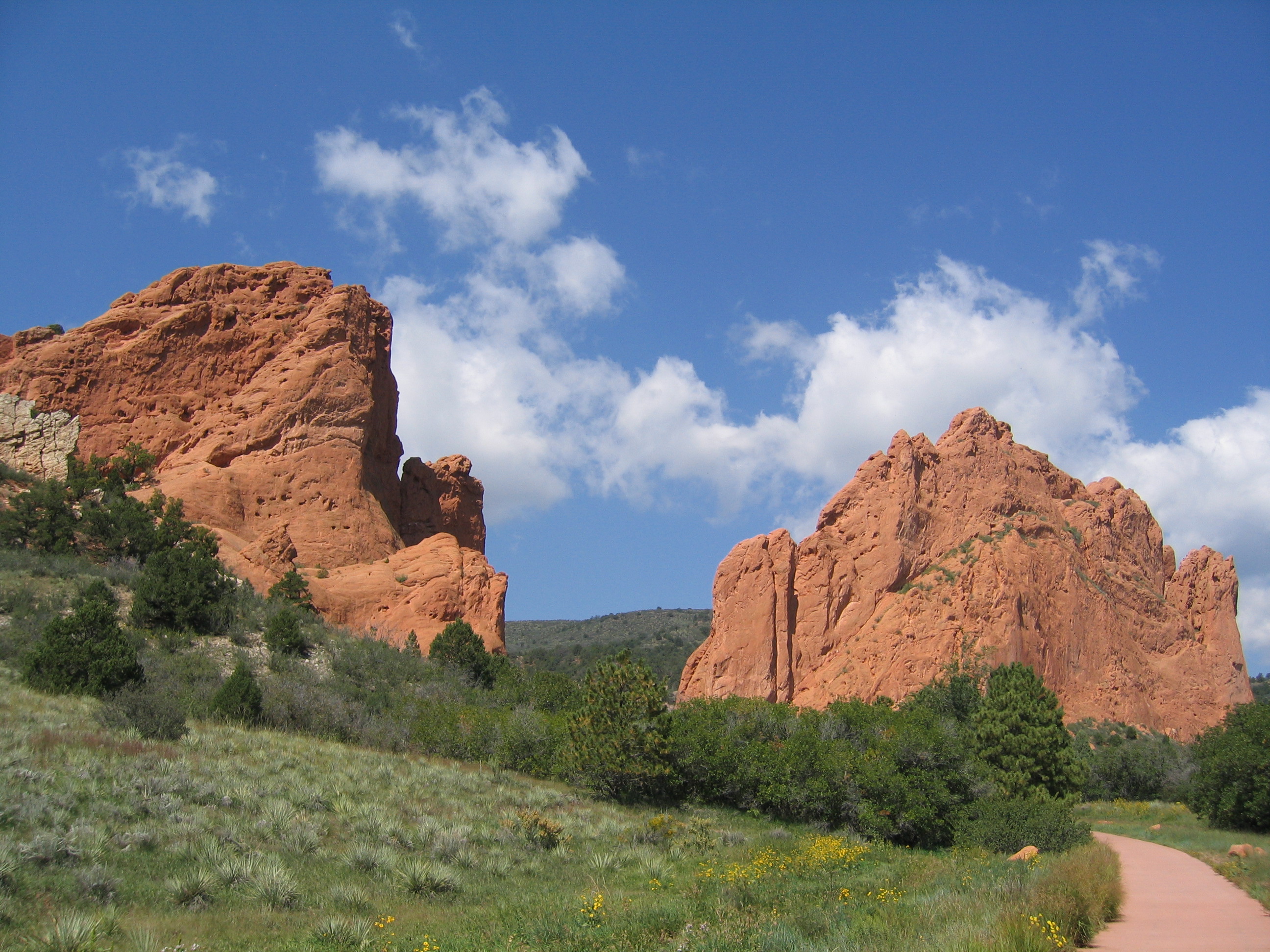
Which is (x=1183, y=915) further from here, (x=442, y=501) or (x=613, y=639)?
(x=613, y=639)

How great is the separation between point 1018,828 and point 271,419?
3859cm

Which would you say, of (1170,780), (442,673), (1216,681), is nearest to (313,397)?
(442,673)

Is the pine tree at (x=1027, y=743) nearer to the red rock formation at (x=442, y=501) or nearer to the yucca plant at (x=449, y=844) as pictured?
the yucca plant at (x=449, y=844)

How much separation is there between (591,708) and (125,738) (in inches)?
482

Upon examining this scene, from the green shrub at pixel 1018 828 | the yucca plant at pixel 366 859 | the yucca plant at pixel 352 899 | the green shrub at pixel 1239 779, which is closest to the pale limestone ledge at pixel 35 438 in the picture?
the yucca plant at pixel 366 859

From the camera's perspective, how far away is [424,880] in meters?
12.6

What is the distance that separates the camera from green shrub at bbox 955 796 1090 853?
73.4 ft

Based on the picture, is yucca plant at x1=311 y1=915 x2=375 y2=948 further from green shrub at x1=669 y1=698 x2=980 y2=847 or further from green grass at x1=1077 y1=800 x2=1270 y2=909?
green shrub at x1=669 y1=698 x2=980 y2=847

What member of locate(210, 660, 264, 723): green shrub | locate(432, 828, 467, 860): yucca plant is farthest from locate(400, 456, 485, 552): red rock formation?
locate(432, 828, 467, 860): yucca plant

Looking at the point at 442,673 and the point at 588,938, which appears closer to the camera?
the point at 588,938

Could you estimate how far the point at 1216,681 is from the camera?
173ft

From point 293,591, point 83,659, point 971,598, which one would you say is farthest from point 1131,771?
point 83,659

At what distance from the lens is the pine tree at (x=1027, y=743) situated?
3041 centimetres

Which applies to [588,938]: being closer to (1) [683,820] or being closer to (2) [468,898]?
(2) [468,898]
